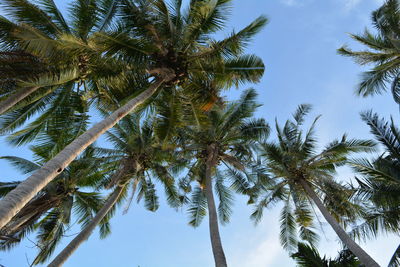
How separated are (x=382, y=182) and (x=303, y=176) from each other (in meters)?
3.98

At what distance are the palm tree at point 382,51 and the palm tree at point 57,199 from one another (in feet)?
46.0

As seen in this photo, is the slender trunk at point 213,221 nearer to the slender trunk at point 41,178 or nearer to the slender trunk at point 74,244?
the slender trunk at point 74,244

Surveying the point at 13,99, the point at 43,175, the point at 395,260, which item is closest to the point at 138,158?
the point at 13,99

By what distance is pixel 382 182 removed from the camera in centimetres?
1098

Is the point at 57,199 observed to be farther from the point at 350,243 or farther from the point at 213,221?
the point at 350,243

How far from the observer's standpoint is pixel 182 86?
11930mm

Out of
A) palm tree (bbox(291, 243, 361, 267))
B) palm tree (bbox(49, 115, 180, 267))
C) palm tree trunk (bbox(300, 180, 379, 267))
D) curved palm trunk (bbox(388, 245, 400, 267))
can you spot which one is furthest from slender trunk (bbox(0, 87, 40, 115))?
curved palm trunk (bbox(388, 245, 400, 267))

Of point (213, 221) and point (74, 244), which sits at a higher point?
point (213, 221)

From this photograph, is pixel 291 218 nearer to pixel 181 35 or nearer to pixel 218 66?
pixel 218 66

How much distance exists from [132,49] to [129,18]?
112cm

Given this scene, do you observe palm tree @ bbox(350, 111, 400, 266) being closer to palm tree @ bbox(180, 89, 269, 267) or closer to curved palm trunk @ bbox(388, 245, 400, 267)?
curved palm trunk @ bbox(388, 245, 400, 267)

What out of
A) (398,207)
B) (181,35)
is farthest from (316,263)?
(181,35)

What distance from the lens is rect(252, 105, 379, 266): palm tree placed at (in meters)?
14.0

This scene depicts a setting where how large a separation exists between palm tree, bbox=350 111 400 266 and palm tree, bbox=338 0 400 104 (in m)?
5.26
